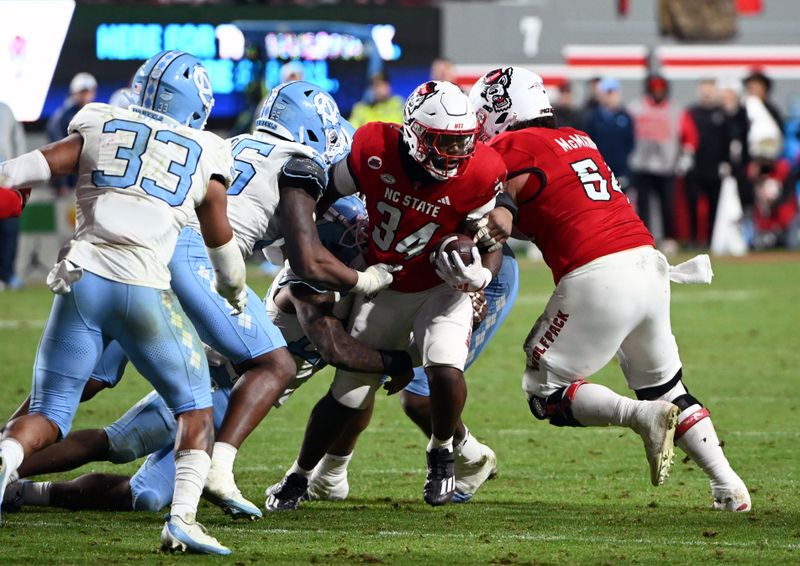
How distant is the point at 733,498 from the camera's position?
17.5 feet

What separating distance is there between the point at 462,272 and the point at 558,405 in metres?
0.67

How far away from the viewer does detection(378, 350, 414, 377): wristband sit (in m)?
5.46

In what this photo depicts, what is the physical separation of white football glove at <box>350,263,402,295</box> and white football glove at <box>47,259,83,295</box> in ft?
3.66

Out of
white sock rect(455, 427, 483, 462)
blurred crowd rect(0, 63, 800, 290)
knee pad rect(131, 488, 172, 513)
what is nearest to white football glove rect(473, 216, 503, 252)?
white sock rect(455, 427, 483, 462)

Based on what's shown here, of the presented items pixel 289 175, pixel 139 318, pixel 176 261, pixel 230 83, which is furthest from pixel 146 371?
pixel 230 83

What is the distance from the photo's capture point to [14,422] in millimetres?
4617

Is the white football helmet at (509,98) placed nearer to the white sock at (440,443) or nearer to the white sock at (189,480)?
the white sock at (440,443)

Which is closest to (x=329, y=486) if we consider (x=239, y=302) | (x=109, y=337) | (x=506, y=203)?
(x=239, y=302)

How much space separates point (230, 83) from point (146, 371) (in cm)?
1187

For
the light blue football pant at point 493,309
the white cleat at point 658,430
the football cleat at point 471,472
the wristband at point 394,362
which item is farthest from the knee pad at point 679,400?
the wristband at point 394,362

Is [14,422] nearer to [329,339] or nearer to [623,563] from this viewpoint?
[329,339]

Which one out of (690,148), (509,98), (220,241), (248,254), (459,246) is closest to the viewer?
(220,241)

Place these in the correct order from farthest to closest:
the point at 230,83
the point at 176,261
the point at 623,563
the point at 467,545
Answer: the point at 230,83, the point at 176,261, the point at 467,545, the point at 623,563

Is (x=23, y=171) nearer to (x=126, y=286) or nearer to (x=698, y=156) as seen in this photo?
(x=126, y=286)
